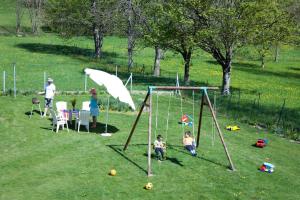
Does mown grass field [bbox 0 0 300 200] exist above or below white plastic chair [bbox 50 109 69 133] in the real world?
below

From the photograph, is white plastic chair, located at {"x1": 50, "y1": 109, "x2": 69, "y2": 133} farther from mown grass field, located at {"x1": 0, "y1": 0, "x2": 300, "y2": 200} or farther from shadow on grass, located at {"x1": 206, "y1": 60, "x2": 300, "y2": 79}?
shadow on grass, located at {"x1": 206, "y1": 60, "x2": 300, "y2": 79}

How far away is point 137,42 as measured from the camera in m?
43.7

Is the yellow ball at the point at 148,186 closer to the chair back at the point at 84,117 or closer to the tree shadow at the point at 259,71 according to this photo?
the chair back at the point at 84,117

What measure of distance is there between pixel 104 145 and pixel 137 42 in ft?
89.5

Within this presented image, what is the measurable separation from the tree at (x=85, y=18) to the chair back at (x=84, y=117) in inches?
1258

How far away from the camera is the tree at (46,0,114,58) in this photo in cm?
5158

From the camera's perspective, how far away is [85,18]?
5312cm

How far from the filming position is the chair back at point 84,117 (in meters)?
19.4

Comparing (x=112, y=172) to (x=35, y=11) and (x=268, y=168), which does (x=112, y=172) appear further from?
(x=35, y=11)

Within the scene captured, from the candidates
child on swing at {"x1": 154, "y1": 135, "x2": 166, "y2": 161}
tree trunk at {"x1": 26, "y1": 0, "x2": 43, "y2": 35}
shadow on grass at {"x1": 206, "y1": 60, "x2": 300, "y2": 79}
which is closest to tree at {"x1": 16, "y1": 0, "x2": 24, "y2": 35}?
tree trunk at {"x1": 26, "y1": 0, "x2": 43, "y2": 35}

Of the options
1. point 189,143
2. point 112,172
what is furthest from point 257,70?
point 112,172

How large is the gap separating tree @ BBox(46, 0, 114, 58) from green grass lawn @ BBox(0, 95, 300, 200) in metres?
31.8

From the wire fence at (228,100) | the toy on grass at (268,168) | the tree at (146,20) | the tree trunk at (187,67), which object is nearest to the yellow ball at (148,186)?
the toy on grass at (268,168)

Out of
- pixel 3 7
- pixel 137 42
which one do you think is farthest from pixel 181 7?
pixel 3 7
